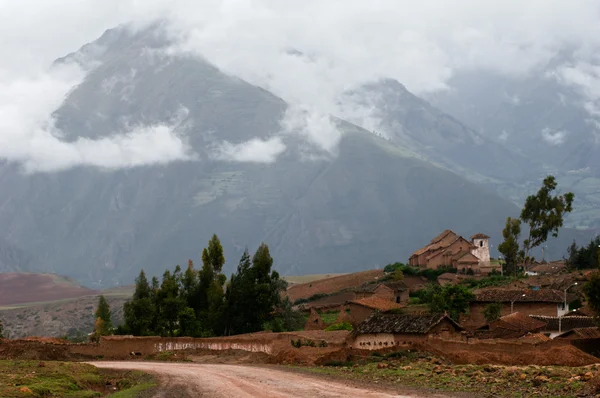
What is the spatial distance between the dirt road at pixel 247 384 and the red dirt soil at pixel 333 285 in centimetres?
7835

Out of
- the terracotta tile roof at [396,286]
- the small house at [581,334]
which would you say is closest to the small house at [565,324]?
the small house at [581,334]

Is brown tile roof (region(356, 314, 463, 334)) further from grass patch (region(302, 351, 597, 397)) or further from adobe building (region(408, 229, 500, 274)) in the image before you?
adobe building (region(408, 229, 500, 274))

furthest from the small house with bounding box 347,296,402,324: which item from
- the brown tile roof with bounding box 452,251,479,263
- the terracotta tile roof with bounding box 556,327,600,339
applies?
the terracotta tile roof with bounding box 556,327,600,339

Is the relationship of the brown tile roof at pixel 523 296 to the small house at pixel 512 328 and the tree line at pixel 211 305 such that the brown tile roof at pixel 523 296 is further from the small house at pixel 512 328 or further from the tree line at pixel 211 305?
the tree line at pixel 211 305

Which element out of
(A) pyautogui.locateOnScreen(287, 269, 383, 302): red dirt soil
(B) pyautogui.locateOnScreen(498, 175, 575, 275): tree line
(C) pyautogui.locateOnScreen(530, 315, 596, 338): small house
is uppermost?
(B) pyautogui.locateOnScreen(498, 175, 575, 275): tree line

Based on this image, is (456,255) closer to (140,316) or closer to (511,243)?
(511,243)

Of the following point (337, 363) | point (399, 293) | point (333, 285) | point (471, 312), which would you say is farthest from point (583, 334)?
point (333, 285)

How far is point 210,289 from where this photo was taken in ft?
253

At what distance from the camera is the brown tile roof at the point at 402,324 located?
174ft

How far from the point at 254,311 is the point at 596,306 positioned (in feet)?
124

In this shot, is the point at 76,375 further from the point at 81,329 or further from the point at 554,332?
the point at 81,329

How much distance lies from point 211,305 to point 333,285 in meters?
54.9

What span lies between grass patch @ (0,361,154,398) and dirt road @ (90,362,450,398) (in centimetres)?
149

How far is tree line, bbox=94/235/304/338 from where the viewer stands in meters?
71.5
